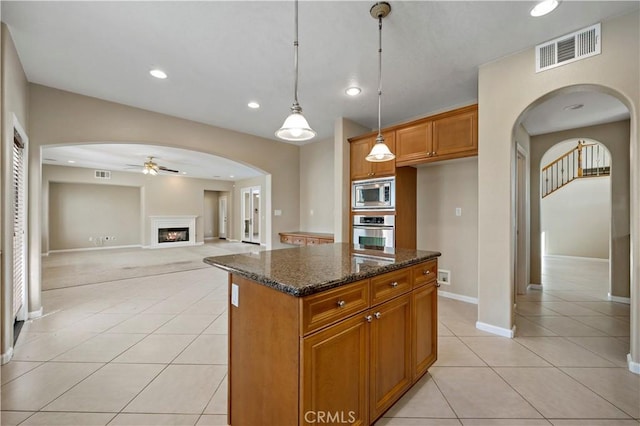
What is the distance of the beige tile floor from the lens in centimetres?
163

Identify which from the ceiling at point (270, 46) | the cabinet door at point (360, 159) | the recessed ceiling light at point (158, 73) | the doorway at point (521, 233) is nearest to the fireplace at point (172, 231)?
the ceiling at point (270, 46)

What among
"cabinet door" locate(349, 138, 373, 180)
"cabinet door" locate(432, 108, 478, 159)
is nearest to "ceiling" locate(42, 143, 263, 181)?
"cabinet door" locate(349, 138, 373, 180)

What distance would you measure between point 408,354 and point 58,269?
7.21 meters

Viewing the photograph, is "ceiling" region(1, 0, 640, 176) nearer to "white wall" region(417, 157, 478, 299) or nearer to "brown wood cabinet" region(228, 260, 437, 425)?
"white wall" region(417, 157, 478, 299)

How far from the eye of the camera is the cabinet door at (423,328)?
182cm

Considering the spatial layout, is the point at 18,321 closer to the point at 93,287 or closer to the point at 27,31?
the point at 93,287

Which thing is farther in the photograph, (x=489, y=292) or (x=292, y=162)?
(x=292, y=162)

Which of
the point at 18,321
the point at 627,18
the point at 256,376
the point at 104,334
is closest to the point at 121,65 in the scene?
the point at 104,334

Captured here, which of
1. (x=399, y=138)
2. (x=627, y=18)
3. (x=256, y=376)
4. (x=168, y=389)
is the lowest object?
(x=168, y=389)

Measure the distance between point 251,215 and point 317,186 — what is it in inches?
198

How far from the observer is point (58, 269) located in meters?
5.54

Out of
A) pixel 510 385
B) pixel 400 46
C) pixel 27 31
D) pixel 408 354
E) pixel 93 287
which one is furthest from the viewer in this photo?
pixel 93 287

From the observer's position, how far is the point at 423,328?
75.9 inches

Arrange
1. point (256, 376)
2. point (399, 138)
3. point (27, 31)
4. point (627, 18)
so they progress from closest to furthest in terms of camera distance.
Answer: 1. point (256, 376)
2. point (627, 18)
3. point (27, 31)
4. point (399, 138)
